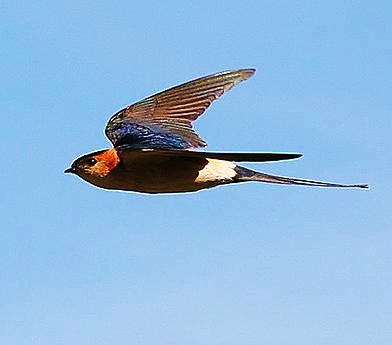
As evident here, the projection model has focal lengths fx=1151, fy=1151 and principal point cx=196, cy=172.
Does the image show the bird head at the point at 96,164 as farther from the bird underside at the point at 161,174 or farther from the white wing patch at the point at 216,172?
the white wing patch at the point at 216,172

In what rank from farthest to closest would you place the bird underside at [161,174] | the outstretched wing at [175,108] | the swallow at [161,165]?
1. the outstretched wing at [175,108]
2. the bird underside at [161,174]
3. the swallow at [161,165]

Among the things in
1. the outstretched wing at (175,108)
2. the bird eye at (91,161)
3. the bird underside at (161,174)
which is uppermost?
the outstretched wing at (175,108)

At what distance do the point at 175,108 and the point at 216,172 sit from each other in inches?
76.6

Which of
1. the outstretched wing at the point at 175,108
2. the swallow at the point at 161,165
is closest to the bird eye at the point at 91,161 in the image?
the swallow at the point at 161,165

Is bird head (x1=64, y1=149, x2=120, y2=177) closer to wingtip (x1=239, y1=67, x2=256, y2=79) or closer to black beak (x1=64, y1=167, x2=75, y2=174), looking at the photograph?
black beak (x1=64, y1=167, x2=75, y2=174)

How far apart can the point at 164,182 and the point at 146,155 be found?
195 millimetres

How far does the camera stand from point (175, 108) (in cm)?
875

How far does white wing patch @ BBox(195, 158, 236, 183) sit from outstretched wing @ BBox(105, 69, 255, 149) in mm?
720

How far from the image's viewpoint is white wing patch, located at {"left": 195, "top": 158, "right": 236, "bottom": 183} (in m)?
6.77

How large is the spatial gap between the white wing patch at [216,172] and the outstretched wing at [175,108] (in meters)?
0.72

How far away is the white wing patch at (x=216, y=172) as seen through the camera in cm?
677

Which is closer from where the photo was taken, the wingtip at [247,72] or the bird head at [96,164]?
the bird head at [96,164]

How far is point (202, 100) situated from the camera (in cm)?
867

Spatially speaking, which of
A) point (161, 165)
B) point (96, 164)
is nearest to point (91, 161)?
point (96, 164)
